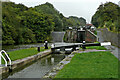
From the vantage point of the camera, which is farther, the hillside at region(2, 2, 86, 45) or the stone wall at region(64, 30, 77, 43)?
the stone wall at region(64, 30, 77, 43)

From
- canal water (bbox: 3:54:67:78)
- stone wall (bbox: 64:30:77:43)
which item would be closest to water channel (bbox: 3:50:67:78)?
canal water (bbox: 3:54:67:78)

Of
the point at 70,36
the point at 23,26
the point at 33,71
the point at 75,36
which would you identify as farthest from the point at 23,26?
the point at 33,71

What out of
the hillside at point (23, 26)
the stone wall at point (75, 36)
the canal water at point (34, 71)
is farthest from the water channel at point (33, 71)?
the stone wall at point (75, 36)

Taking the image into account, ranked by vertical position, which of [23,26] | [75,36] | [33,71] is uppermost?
[23,26]

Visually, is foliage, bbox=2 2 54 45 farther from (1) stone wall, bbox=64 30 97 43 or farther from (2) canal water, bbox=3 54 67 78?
(2) canal water, bbox=3 54 67 78

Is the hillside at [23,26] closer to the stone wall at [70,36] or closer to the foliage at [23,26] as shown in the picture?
the foliage at [23,26]

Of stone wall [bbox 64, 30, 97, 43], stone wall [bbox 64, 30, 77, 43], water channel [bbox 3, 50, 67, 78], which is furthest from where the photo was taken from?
stone wall [bbox 64, 30, 77, 43]

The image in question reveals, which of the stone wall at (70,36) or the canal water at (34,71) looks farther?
the stone wall at (70,36)

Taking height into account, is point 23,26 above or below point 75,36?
above

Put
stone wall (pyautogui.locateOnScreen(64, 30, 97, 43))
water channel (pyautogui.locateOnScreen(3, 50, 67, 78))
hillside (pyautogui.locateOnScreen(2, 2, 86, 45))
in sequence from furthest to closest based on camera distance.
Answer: stone wall (pyautogui.locateOnScreen(64, 30, 97, 43))
hillside (pyautogui.locateOnScreen(2, 2, 86, 45))
water channel (pyautogui.locateOnScreen(3, 50, 67, 78))

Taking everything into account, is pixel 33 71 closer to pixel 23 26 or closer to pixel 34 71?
pixel 34 71

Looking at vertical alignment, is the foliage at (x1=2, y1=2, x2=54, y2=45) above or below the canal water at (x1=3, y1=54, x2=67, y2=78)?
above

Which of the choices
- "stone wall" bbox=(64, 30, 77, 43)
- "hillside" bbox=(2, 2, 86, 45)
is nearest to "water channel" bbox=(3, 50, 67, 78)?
"hillside" bbox=(2, 2, 86, 45)

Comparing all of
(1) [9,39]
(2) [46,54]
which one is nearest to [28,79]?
(2) [46,54]
